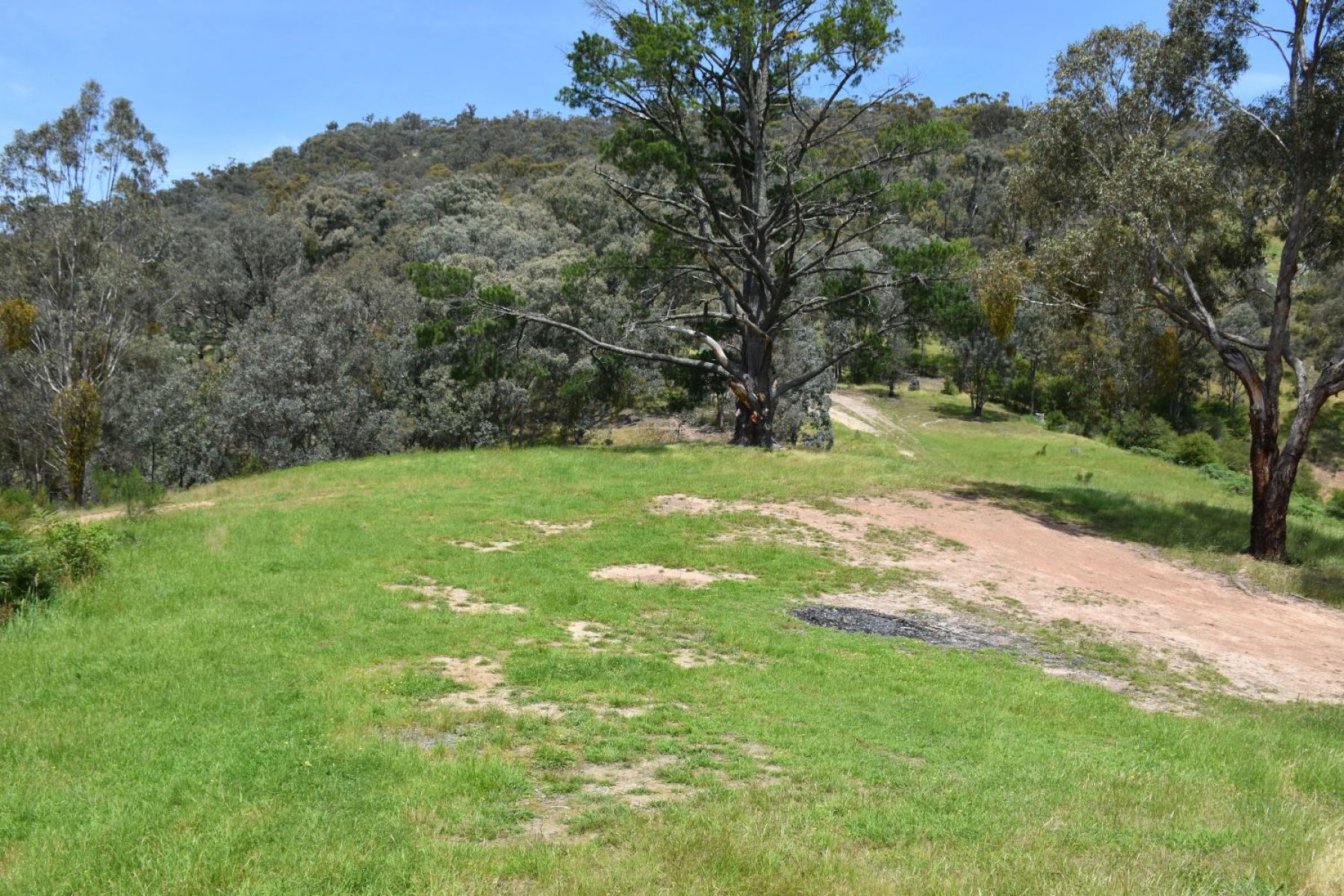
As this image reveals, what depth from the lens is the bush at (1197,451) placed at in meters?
40.7

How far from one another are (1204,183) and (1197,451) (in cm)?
2638

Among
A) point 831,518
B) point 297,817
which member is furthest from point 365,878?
point 831,518

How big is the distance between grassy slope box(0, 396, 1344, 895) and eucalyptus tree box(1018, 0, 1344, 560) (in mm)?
10476

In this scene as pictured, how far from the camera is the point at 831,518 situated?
16.9 meters

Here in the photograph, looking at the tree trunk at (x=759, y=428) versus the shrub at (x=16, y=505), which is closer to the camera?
the shrub at (x=16, y=505)

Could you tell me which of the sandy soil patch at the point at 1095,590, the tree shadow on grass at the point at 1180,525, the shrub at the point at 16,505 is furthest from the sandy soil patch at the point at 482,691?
the tree shadow on grass at the point at 1180,525

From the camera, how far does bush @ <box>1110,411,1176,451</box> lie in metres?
44.1

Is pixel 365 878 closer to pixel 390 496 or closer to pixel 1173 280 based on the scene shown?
pixel 390 496

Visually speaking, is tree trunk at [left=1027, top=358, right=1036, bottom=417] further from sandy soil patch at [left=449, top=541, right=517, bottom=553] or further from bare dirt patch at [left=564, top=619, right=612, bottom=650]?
bare dirt patch at [left=564, top=619, right=612, bottom=650]

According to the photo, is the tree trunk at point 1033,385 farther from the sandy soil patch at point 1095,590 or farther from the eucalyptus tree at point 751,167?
the sandy soil patch at point 1095,590

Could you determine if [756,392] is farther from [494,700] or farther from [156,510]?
[494,700]

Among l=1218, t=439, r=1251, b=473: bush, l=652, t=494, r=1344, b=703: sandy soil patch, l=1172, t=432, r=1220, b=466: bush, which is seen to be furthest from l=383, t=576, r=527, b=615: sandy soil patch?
l=1218, t=439, r=1251, b=473: bush

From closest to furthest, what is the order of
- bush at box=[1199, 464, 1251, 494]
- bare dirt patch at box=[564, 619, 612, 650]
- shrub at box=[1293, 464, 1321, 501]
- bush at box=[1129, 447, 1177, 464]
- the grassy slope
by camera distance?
the grassy slope, bare dirt patch at box=[564, 619, 612, 650], bush at box=[1199, 464, 1251, 494], shrub at box=[1293, 464, 1321, 501], bush at box=[1129, 447, 1177, 464]

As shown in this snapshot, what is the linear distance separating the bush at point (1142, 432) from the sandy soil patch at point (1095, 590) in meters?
29.4
